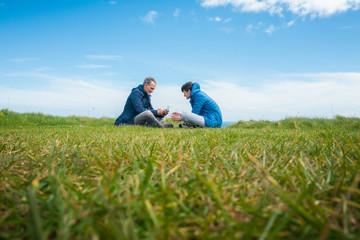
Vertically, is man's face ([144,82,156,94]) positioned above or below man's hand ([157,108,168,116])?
above

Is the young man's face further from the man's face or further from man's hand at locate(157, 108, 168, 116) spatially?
the man's face

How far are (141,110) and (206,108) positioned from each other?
2.42 metres

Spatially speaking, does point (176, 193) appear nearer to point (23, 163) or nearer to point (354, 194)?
point (354, 194)

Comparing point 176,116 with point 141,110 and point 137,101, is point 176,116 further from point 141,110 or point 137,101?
point 137,101

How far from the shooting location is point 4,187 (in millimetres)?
A: 911

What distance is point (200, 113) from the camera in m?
8.18

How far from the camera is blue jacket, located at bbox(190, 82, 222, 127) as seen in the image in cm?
796

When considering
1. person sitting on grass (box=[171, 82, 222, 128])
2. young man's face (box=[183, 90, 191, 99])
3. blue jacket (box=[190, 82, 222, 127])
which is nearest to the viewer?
person sitting on grass (box=[171, 82, 222, 128])

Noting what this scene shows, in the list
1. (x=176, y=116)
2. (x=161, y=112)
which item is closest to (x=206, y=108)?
(x=176, y=116)

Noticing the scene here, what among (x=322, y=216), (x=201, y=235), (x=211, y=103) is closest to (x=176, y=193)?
(x=201, y=235)

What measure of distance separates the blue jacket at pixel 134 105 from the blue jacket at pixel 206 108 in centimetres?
180

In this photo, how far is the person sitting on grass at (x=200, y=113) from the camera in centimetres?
753

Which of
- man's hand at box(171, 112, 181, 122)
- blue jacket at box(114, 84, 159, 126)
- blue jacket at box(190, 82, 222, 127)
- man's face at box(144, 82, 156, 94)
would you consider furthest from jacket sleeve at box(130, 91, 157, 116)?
blue jacket at box(190, 82, 222, 127)

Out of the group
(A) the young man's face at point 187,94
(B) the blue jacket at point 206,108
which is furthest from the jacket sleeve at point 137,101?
(B) the blue jacket at point 206,108
